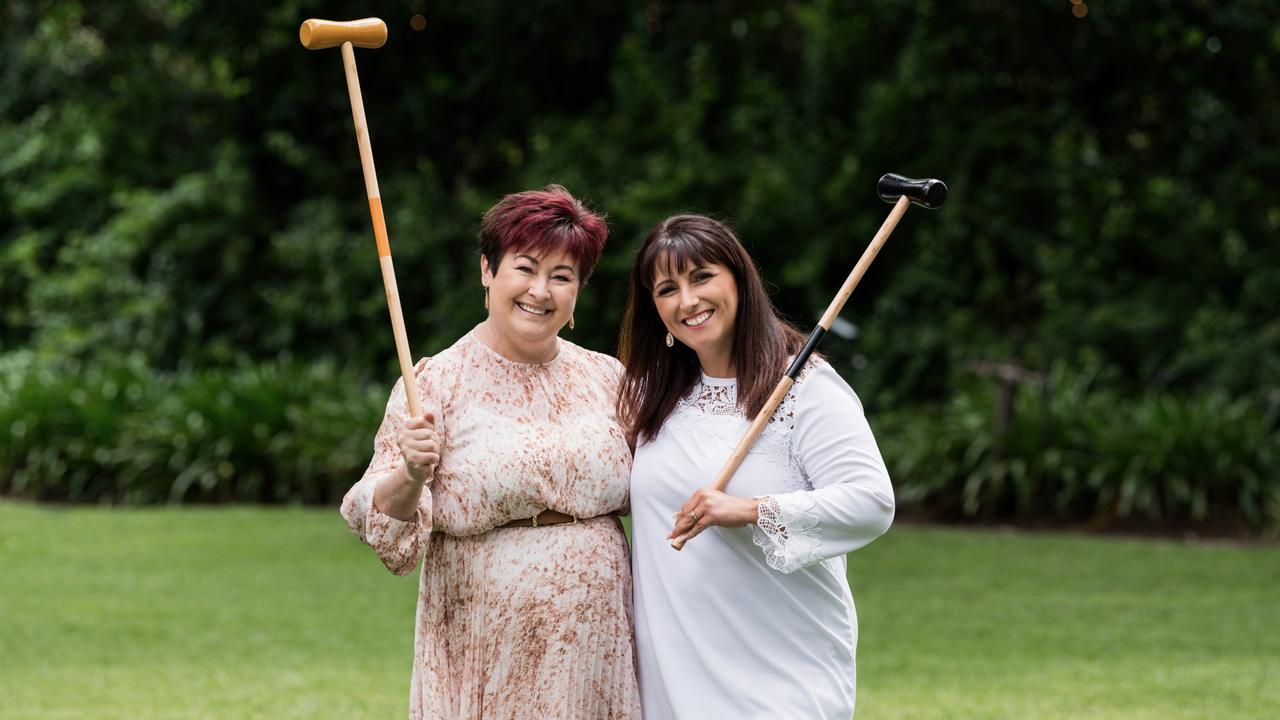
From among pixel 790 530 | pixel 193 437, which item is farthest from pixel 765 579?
pixel 193 437

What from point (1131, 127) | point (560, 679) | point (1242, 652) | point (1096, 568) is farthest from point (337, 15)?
point (560, 679)

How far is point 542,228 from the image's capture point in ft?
10.1

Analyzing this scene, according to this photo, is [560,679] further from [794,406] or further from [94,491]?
[94,491]

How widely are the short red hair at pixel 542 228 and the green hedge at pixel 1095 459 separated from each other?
8030mm

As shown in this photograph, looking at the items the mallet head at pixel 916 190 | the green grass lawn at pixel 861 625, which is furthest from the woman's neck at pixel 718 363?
the green grass lawn at pixel 861 625

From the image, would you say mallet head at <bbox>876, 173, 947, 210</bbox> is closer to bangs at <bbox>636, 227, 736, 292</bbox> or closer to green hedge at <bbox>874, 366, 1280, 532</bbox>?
bangs at <bbox>636, 227, 736, 292</bbox>

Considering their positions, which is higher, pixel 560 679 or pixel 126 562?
pixel 560 679

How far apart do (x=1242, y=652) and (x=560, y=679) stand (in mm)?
4890

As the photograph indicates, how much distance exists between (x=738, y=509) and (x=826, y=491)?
19 cm

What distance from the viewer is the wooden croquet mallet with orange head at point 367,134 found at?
2.92 m

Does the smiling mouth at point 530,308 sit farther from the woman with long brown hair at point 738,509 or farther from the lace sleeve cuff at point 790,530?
the lace sleeve cuff at point 790,530

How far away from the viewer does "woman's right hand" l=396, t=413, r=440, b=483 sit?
2848mm

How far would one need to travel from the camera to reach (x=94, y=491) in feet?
43.3

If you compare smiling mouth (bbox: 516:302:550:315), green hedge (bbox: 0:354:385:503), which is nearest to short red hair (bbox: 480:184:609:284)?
smiling mouth (bbox: 516:302:550:315)
